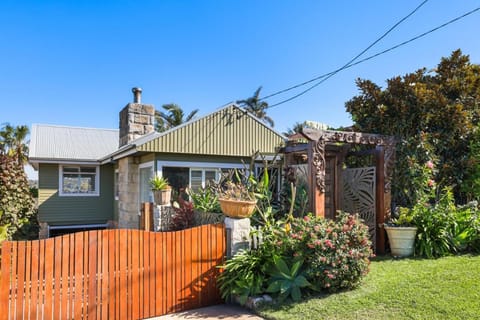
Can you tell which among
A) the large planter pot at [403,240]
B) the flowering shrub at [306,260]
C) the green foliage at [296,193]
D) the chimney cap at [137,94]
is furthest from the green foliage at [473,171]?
the chimney cap at [137,94]

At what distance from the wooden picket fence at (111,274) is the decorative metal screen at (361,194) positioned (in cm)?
323

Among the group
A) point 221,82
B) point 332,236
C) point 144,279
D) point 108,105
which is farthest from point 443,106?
point 108,105

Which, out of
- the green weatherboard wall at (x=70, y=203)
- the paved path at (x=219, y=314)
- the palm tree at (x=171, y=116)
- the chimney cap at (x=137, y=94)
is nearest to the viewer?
the paved path at (x=219, y=314)

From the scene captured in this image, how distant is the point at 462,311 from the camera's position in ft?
10.9

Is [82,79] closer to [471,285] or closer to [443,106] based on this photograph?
[443,106]

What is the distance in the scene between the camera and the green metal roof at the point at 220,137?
9.45 metres

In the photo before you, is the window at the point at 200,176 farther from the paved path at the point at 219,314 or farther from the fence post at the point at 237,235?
the paved path at the point at 219,314

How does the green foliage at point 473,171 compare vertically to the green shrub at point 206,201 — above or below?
above

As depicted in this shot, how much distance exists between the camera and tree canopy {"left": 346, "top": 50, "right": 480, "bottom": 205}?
6516mm

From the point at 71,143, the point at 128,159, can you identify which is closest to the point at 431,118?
the point at 128,159

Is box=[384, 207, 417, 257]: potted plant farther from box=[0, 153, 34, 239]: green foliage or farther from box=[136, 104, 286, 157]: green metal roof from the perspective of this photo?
box=[0, 153, 34, 239]: green foliage

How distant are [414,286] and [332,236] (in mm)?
1160

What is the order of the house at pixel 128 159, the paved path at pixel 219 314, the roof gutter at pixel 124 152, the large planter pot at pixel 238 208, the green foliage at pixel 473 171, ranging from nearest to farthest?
the paved path at pixel 219 314, the large planter pot at pixel 238 208, the green foliage at pixel 473 171, the roof gutter at pixel 124 152, the house at pixel 128 159

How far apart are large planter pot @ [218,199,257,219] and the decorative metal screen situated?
9.43 feet
